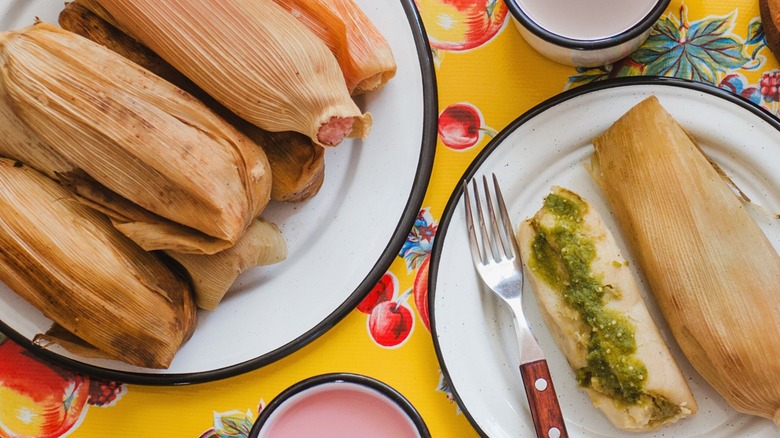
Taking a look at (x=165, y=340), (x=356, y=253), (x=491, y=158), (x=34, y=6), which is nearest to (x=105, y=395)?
(x=165, y=340)

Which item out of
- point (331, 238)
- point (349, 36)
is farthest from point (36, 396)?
point (349, 36)

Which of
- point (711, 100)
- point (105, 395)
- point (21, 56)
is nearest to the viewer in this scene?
point (21, 56)

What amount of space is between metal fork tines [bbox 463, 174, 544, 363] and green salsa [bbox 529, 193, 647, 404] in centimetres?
4

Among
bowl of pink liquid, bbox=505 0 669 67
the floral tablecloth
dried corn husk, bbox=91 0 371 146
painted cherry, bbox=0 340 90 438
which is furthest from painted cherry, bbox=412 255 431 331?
painted cherry, bbox=0 340 90 438

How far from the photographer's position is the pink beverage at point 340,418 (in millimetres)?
1135

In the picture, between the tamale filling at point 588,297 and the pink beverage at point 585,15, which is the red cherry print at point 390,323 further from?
the pink beverage at point 585,15

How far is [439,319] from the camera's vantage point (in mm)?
1170

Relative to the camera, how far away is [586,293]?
1.12 metres

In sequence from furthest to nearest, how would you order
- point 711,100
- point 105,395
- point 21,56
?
point 105,395 → point 711,100 → point 21,56

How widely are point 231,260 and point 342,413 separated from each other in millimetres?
285

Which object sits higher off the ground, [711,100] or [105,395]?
[711,100]

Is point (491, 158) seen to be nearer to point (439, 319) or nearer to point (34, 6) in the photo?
point (439, 319)

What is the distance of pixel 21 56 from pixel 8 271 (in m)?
0.32

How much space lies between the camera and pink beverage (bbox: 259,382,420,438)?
113 cm
